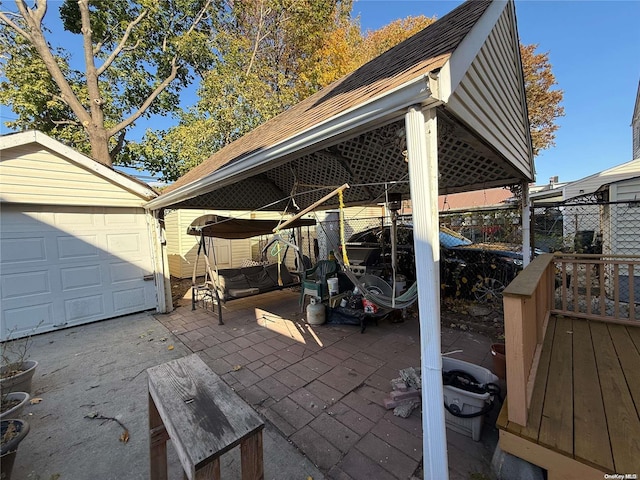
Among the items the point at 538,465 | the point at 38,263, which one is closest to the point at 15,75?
the point at 38,263

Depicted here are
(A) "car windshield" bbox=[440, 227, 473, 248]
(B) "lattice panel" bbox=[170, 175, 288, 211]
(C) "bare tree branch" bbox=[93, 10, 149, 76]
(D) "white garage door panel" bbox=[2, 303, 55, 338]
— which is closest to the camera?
(D) "white garage door panel" bbox=[2, 303, 55, 338]

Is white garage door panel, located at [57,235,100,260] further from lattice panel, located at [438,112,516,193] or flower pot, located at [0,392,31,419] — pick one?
lattice panel, located at [438,112,516,193]

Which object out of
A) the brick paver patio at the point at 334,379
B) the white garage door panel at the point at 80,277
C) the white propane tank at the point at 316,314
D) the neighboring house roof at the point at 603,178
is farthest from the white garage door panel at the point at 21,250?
the neighboring house roof at the point at 603,178

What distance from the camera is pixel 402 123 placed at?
6.72 feet

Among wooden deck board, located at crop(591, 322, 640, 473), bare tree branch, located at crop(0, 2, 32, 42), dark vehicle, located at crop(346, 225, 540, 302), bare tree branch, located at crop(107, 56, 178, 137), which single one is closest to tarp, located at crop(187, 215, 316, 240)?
dark vehicle, located at crop(346, 225, 540, 302)

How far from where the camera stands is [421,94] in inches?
55.9

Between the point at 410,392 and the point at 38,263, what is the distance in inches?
237

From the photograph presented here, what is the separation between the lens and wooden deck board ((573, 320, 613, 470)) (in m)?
1.41

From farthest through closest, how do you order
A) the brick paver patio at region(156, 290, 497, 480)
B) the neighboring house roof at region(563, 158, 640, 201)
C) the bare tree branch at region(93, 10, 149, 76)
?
the bare tree branch at region(93, 10, 149, 76) < the neighboring house roof at region(563, 158, 640, 201) < the brick paver patio at region(156, 290, 497, 480)

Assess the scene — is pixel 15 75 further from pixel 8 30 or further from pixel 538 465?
pixel 538 465

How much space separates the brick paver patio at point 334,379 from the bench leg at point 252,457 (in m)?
0.63

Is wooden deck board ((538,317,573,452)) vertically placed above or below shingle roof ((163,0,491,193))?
below

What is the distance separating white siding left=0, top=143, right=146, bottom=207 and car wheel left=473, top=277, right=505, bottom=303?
728cm

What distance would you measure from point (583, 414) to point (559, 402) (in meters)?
0.13
